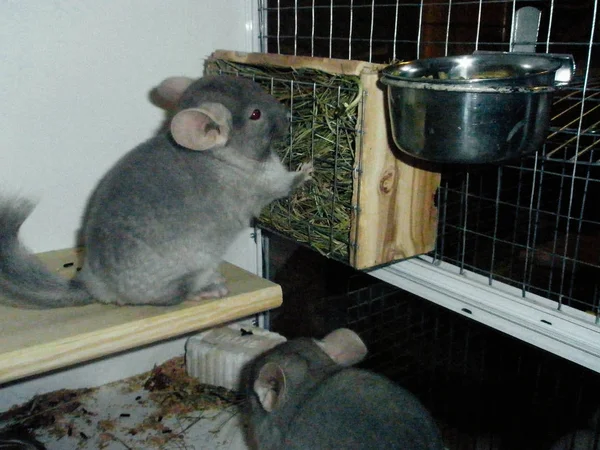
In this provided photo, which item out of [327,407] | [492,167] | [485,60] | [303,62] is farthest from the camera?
[492,167]

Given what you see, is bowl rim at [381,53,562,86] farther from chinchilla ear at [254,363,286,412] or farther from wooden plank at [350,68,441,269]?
chinchilla ear at [254,363,286,412]

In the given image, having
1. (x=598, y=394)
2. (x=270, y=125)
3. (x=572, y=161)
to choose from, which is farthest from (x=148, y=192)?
(x=598, y=394)

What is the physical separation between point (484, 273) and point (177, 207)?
880 mm

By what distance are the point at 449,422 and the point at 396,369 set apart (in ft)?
0.79

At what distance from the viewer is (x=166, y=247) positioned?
60.9 inches

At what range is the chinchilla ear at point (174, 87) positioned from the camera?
5.93 feet

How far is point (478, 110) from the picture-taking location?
1202mm

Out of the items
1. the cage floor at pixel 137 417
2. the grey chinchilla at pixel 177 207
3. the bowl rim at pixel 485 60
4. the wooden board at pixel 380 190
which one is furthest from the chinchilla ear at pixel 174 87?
the cage floor at pixel 137 417

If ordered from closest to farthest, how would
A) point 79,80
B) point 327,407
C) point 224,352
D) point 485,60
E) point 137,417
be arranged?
1. point 485,60
2. point 327,407
3. point 79,80
4. point 137,417
5. point 224,352

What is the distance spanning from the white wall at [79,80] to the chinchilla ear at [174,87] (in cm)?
20

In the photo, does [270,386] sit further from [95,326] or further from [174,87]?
[174,87]

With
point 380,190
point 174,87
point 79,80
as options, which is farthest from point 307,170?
point 79,80

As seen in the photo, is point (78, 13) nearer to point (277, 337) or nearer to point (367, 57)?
point (367, 57)

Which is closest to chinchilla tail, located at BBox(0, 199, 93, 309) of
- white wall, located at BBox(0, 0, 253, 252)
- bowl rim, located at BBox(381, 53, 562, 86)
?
white wall, located at BBox(0, 0, 253, 252)
